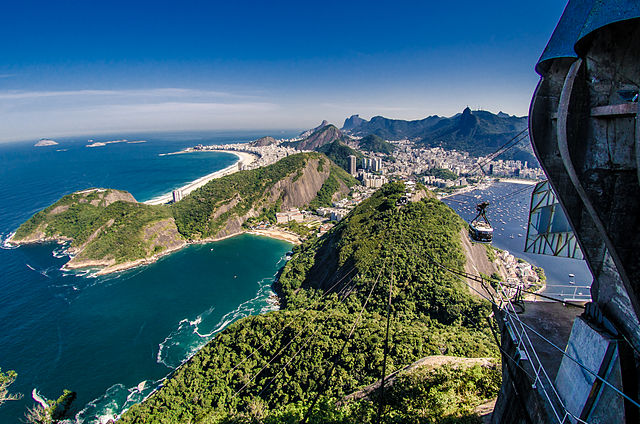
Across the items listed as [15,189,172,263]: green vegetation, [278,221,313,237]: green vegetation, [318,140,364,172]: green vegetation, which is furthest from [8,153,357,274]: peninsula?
[318,140,364,172]: green vegetation

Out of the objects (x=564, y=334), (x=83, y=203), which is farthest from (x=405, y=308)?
(x=83, y=203)

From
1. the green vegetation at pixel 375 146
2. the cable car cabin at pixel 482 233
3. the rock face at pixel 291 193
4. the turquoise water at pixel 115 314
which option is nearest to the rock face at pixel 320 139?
the green vegetation at pixel 375 146

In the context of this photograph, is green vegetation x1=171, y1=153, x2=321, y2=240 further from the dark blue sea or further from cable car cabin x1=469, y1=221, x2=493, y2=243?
cable car cabin x1=469, y1=221, x2=493, y2=243

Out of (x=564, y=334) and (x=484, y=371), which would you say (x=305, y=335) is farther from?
(x=564, y=334)

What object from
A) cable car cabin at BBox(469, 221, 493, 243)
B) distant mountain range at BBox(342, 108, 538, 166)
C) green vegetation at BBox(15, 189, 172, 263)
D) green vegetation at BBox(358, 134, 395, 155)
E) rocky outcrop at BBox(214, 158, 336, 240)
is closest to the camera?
cable car cabin at BBox(469, 221, 493, 243)

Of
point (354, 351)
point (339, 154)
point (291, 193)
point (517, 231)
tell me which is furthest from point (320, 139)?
point (354, 351)

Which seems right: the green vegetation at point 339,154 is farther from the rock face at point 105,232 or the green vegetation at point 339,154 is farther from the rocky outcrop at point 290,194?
the rock face at point 105,232

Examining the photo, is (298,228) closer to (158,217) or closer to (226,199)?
(226,199)
